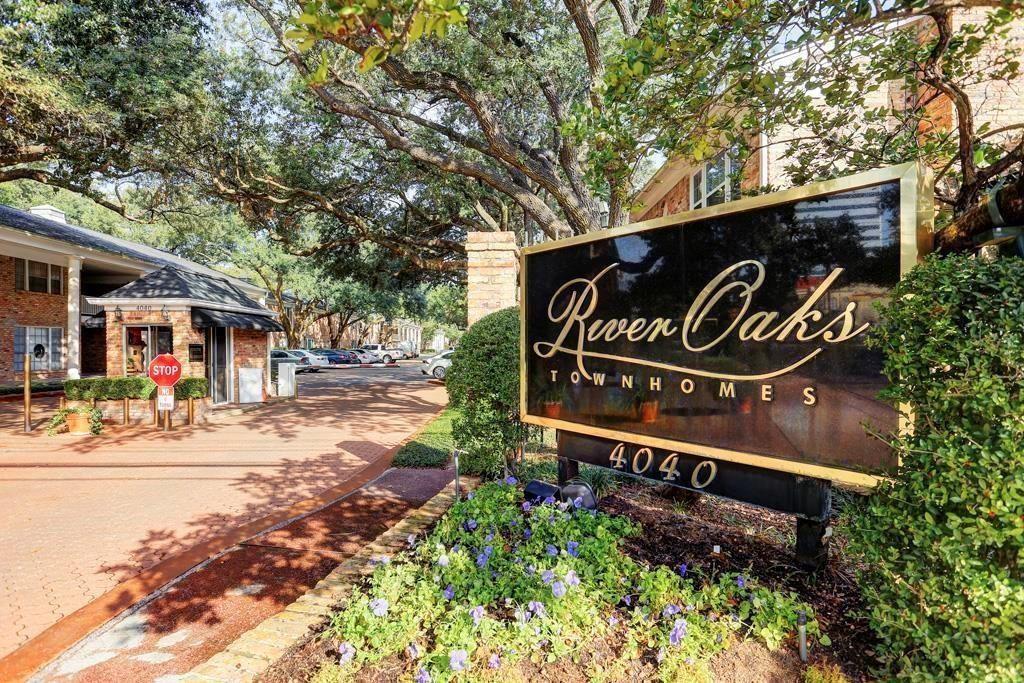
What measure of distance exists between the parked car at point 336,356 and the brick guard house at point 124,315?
44.2 feet

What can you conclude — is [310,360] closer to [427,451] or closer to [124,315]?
[124,315]

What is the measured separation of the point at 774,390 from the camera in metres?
2.67

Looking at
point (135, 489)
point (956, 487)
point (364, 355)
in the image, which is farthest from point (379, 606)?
point (364, 355)

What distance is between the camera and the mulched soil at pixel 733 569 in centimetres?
222

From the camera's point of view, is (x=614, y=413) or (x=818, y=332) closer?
(x=818, y=332)

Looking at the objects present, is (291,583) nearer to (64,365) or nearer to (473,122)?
(473,122)

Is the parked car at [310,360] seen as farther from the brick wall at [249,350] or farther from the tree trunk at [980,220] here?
the tree trunk at [980,220]

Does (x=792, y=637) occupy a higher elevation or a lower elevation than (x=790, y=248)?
lower

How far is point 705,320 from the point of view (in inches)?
116

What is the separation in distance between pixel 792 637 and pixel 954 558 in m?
0.95

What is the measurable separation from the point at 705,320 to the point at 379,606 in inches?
94.3

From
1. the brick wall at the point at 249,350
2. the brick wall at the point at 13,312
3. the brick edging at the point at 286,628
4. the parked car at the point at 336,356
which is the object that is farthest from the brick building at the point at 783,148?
the parked car at the point at 336,356

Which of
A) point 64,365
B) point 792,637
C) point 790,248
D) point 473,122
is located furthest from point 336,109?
point 64,365

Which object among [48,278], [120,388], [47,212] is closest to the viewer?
[120,388]
